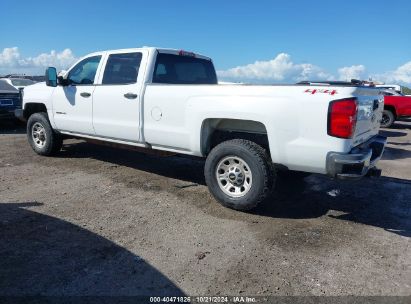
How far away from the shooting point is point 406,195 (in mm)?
5734

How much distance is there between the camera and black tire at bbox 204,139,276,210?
4461 millimetres

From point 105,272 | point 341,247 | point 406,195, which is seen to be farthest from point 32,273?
point 406,195

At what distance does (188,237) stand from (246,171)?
1145mm

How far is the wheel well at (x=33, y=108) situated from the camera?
24.8 feet

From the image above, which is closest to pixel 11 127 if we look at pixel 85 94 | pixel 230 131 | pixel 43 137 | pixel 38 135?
pixel 38 135

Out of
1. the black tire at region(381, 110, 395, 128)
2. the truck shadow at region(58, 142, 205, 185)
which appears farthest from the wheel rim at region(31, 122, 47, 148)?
the black tire at region(381, 110, 395, 128)

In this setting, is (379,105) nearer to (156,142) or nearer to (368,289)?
(368,289)

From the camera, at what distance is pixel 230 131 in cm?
507

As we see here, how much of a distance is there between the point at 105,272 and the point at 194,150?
2.21m

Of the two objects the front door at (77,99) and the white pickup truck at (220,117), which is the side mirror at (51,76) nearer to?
the white pickup truck at (220,117)

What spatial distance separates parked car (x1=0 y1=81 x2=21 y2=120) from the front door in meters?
4.78

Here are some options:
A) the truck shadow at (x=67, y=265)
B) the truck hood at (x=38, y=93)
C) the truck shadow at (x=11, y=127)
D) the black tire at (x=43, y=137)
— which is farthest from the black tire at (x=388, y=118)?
the truck shadow at (x=67, y=265)

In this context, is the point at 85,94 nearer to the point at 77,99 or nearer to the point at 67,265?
the point at 77,99

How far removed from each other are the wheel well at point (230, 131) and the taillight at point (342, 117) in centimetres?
95
